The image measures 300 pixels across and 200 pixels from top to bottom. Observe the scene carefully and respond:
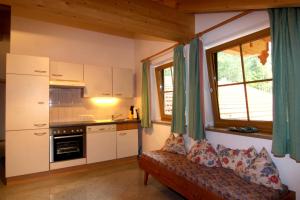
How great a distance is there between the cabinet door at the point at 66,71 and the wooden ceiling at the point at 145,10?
1.34 meters

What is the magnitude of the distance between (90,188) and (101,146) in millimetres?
1067

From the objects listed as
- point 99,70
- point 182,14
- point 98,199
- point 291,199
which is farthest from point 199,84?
point 99,70

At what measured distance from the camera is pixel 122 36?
4.96 m

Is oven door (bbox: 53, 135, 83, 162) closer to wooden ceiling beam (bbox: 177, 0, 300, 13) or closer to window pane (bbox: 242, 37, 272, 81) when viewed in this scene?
wooden ceiling beam (bbox: 177, 0, 300, 13)

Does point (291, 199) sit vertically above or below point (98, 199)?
above

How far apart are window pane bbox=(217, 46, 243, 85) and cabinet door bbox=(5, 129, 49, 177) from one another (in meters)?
3.11

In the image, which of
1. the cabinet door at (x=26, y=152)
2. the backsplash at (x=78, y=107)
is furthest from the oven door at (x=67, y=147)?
the backsplash at (x=78, y=107)

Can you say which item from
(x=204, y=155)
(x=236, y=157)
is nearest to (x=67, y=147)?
(x=204, y=155)

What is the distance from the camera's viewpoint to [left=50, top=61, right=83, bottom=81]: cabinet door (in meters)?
3.77

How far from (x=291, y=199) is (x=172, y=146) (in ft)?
5.46

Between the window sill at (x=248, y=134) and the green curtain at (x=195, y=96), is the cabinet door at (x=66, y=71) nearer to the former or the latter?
the green curtain at (x=195, y=96)

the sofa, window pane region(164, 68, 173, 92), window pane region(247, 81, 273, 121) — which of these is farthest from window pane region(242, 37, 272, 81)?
window pane region(164, 68, 173, 92)

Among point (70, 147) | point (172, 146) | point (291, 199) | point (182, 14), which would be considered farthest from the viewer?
point (70, 147)

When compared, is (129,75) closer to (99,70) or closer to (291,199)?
(99,70)
